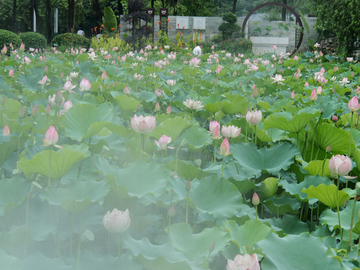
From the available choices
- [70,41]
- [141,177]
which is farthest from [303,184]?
[70,41]

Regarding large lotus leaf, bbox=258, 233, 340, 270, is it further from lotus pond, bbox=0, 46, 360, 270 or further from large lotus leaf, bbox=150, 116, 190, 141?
large lotus leaf, bbox=150, 116, 190, 141

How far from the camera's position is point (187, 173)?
1150 millimetres

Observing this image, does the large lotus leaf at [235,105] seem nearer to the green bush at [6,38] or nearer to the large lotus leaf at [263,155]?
the large lotus leaf at [263,155]

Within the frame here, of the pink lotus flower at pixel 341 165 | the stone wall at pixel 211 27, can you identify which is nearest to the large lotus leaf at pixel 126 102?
the pink lotus flower at pixel 341 165

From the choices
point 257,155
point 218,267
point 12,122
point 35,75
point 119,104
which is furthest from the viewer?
point 35,75

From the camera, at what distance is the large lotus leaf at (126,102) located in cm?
178

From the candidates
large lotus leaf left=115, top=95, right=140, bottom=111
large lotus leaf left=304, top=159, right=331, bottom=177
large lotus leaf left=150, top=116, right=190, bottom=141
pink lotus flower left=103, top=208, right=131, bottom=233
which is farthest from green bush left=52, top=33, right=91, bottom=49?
pink lotus flower left=103, top=208, right=131, bottom=233

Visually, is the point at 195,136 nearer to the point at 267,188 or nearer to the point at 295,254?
the point at 267,188

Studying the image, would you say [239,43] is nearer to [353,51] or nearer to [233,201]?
[353,51]

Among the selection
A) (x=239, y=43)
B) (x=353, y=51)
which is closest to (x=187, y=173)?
(x=353, y=51)

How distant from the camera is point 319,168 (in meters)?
1.22

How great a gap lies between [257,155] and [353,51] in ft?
26.2

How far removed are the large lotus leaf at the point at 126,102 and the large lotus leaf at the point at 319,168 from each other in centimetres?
93

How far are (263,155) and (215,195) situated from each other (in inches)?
19.4
